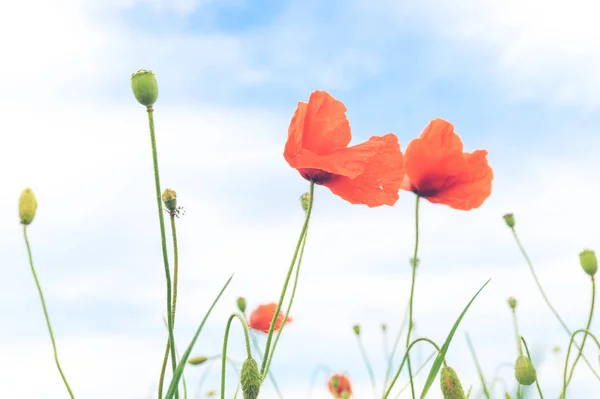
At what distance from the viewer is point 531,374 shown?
222 centimetres

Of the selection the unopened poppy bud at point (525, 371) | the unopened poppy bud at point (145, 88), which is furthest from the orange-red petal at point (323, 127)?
the unopened poppy bud at point (525, 371)

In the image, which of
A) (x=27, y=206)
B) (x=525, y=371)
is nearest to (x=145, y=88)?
(x=27, y=206)

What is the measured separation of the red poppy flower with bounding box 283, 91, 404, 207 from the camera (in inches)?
82.0

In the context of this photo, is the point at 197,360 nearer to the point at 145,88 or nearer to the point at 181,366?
the point at 181,366

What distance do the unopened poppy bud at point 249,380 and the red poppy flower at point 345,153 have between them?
0.63 metres

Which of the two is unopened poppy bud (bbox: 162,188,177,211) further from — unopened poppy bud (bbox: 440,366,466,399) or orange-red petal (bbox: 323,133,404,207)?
unopened poppy bud (bbox: 440,366,466,399)

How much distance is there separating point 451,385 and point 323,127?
2.61ft

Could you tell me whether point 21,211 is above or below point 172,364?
above

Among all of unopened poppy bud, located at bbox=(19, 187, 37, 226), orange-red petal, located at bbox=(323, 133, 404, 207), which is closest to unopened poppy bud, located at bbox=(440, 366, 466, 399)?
orange-red petal, located at bbox=(323, 133, 404, 207)

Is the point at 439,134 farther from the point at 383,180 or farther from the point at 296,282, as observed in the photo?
the point at 296,282

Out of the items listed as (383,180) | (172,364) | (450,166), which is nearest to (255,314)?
(450,166)

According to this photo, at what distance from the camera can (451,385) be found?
196cm

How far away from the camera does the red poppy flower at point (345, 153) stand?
82.0 inches

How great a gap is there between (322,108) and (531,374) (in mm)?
1023
